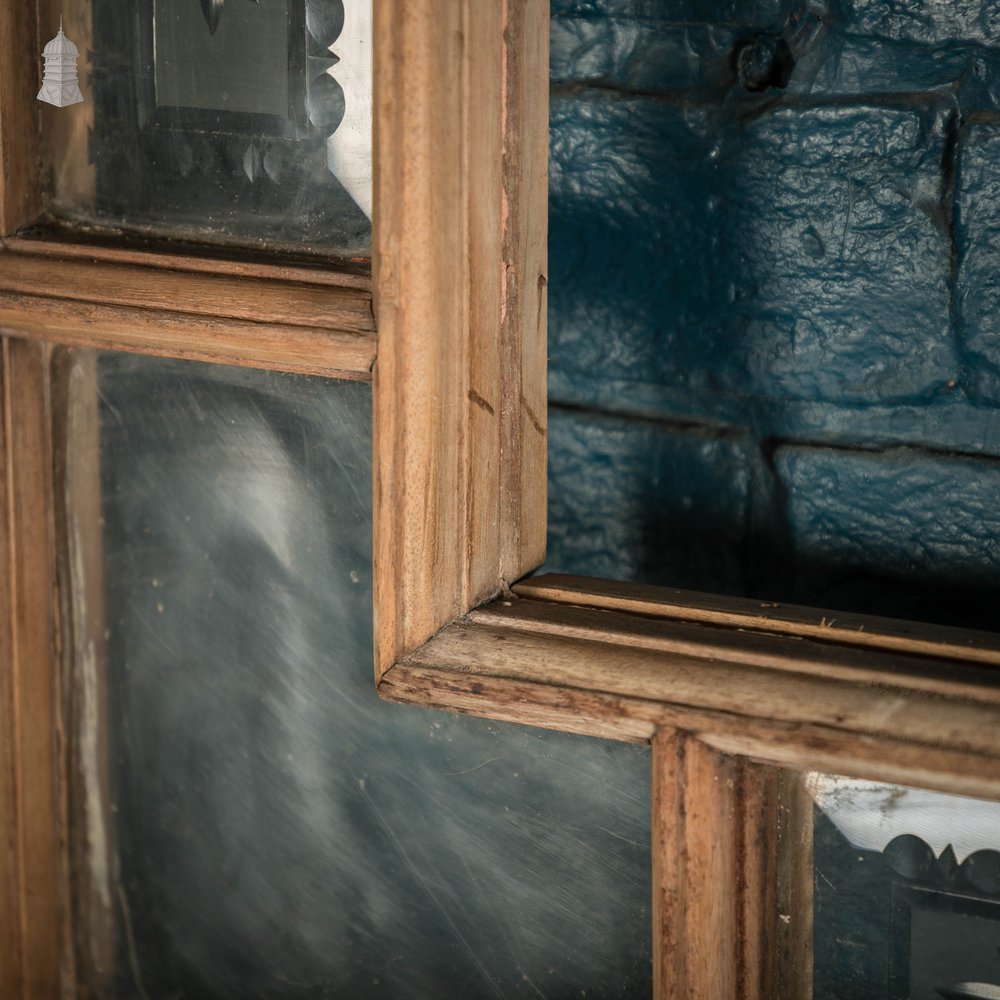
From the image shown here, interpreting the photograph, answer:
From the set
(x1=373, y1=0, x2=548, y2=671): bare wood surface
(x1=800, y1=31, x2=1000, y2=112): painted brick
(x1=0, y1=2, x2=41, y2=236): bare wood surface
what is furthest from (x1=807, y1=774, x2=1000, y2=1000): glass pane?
(x1=0, y1=2, x2=41, y2=236): bare wood surface

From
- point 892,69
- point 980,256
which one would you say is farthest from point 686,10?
point 980,256

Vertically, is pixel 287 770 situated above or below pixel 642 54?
below

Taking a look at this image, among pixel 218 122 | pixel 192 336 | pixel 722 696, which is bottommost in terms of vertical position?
pixel 722 696

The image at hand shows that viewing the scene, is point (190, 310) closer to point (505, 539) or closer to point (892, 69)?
point (505, 539)

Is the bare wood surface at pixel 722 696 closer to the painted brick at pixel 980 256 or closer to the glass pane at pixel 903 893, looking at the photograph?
the glass pane at pixel 903 893

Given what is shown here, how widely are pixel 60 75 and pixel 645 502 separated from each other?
0.52 meters

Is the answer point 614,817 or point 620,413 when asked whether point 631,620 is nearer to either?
point 614,817

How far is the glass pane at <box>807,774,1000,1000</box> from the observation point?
73 cm

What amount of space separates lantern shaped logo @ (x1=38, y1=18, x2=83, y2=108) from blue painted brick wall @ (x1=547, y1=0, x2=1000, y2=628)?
0.36 meters

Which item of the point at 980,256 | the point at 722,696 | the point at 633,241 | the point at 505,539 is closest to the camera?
the point at 722,696

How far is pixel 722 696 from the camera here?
2.35 feet

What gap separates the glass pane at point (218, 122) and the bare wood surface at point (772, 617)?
0.24 m

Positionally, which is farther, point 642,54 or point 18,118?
point 642,54

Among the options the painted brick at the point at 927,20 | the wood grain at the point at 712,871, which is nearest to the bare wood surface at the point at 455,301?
the wood grain at the point at 712,871
